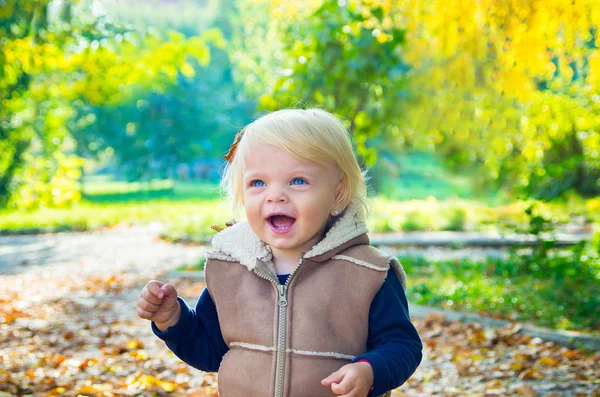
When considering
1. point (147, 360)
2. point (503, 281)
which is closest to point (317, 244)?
point (147, 360)

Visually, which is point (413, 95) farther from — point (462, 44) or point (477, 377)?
point (477, 377)

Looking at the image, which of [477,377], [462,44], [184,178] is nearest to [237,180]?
[477,377]

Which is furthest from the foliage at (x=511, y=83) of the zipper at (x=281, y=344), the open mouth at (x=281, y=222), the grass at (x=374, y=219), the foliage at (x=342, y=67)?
the zipper at (x=281, y=344)

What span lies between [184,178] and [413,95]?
3802 centimetres

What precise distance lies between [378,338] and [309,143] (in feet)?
1.92

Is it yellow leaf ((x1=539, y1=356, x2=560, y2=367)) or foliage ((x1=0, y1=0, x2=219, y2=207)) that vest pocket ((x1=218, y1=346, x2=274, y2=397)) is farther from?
foliage ((x1=0, y1=0, x2=219, y2=207))

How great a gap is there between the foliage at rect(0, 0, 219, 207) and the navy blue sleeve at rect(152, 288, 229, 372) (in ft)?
17.8

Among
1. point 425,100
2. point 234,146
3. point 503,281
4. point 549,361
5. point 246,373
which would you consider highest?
point 425,100

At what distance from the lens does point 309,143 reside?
206cm

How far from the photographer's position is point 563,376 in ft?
13.8

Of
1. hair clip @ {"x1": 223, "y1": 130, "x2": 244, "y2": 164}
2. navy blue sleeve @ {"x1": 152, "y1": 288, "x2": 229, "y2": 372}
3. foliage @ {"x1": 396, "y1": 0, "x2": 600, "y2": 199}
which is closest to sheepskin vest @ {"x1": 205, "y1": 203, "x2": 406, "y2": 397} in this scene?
navy blue sleeve @ {"x1": 152, "y1": 288, "x2": 229, "y2": 372}

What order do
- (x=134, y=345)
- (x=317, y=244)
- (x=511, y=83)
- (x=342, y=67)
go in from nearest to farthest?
(x=317, y=244) < (x=134, y=345) < (x=511, y=83) < (x=342, y=67)

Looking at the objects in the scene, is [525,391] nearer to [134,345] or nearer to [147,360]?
[147,360]

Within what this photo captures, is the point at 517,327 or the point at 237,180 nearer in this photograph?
the point at 237,180
